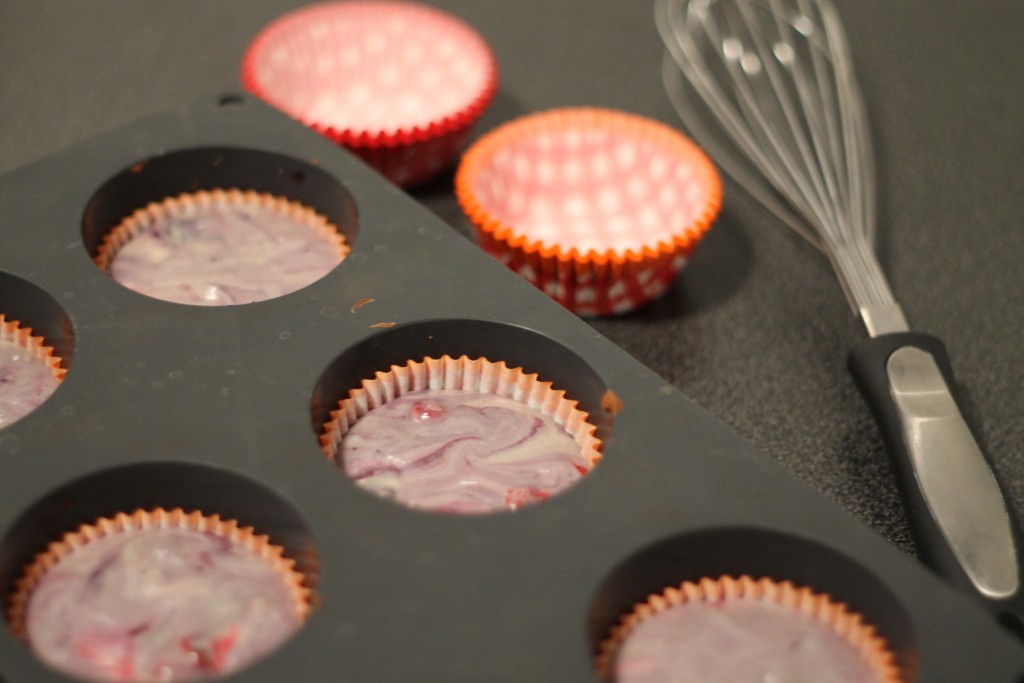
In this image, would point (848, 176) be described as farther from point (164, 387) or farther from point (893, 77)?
point (164, 387)

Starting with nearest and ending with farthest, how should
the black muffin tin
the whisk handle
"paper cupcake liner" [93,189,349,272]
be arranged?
the black muffin tin < the whisk handle < "paper cupcake liner" [93,189,349,272]

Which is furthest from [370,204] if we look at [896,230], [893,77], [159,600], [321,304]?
[893,77]

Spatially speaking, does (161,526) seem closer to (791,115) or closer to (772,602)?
(772,602)

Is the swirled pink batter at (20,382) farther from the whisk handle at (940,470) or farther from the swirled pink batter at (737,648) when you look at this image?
the whisk handle at (940,470)

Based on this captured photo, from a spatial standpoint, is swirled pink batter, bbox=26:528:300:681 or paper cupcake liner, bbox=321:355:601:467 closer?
swirled pink batter, bbox=26:528:300:681

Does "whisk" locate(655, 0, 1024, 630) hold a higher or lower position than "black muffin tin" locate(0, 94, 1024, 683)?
lower

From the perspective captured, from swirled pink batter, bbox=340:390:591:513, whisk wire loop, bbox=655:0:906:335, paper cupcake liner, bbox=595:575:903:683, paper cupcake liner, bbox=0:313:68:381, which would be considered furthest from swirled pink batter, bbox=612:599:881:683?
paper cupcake liner, bbox=0:313:68:381

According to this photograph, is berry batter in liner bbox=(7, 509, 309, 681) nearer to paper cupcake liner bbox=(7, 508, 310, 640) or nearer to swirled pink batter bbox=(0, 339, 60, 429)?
paper cupcake liner bbox=(7, 508, 310, 640)

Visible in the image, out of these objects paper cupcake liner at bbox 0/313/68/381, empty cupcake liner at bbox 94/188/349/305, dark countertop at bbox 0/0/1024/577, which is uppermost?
empty cupcake liner at bbox 94/188/349/305

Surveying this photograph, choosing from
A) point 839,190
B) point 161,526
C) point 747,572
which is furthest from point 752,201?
point 161,526
